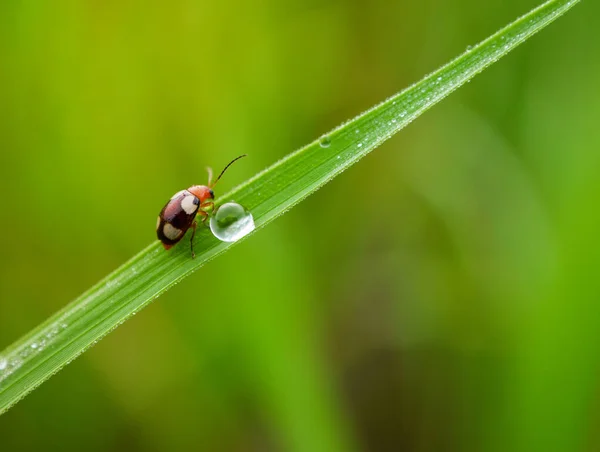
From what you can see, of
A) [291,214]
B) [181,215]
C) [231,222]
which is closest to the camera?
[231,222]

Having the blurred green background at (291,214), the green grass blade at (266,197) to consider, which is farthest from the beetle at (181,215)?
the blurred green background at (291,214)

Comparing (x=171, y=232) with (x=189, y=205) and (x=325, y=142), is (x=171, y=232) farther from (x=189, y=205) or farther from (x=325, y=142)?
(x=325, y=142)

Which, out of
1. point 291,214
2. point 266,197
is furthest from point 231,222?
point 291,214

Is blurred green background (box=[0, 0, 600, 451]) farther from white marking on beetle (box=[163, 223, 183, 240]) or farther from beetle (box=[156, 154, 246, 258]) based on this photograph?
white marking on beetle (box=[163, 223, 183, 240])

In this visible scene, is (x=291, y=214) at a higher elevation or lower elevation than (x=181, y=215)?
lower

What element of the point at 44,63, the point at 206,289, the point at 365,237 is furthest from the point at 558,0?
the point at 44,63

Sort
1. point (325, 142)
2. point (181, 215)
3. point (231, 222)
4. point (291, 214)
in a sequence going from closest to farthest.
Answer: point (325, 142)
point (231, 222)
point (181, 215)
point (291, 214)

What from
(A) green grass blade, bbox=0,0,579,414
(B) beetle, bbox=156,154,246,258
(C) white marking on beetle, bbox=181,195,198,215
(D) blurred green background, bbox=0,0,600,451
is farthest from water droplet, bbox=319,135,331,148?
(D) blurred green background, bbox=0,0,600,451
